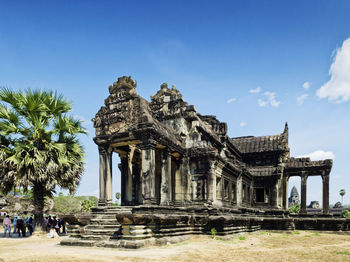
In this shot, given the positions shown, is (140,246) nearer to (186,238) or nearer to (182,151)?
(186,238)

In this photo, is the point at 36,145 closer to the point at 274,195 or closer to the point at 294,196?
the point at 274,195

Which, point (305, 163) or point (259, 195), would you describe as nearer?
point (305, 163)

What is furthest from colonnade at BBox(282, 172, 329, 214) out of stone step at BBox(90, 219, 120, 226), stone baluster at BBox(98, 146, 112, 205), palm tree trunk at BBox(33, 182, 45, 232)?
palm tree trunk at BBox(33, 182, 45, 232)

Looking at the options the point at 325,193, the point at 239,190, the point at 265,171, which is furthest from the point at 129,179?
the point at 325,193

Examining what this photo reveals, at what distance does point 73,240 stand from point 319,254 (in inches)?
352

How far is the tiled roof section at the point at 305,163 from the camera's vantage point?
85.3 feet

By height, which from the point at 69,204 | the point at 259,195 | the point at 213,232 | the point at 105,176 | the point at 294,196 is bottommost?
the point at 294,196

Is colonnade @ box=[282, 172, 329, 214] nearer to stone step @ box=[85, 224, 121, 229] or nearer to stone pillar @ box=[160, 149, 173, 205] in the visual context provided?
stone pillar @ box=[160, 149, 173, 205]

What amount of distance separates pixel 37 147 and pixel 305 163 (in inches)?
803

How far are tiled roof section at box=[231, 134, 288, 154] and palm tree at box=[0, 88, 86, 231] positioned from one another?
1584 cm

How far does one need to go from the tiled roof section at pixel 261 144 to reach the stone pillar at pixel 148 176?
54.9ft

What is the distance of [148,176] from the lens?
44.0 ft

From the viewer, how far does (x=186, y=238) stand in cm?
1398

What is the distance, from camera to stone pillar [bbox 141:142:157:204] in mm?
13211
